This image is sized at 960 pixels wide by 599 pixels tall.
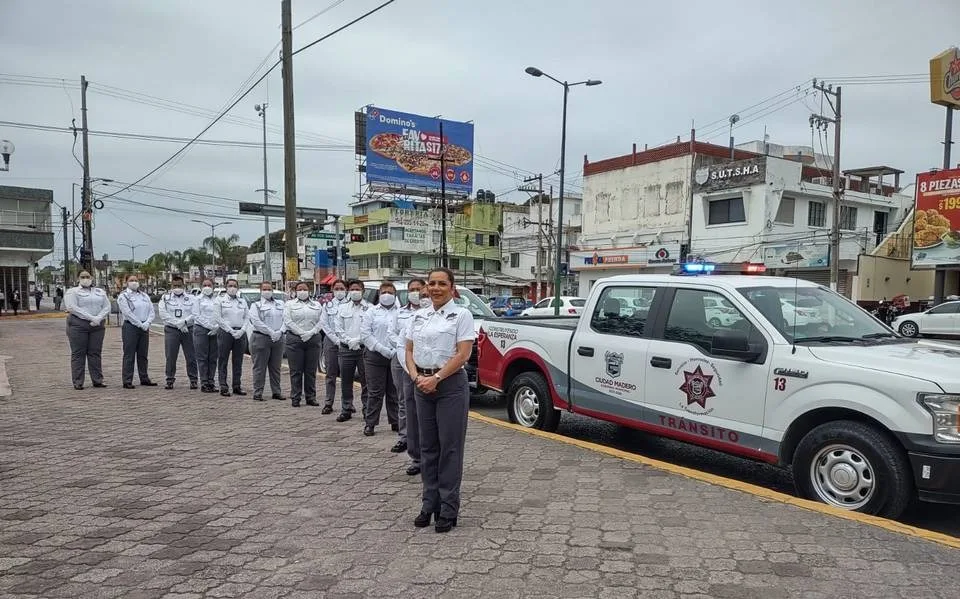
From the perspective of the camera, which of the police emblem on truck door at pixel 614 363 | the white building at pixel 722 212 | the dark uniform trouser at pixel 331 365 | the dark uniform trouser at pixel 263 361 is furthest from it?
the white building at pixel 722 212

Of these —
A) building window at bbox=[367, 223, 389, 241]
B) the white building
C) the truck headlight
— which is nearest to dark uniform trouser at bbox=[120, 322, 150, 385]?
the truck headlight

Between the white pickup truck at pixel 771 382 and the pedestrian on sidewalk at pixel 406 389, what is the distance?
1.50 meters

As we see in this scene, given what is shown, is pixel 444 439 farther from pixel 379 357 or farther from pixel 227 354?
pixel 227 354

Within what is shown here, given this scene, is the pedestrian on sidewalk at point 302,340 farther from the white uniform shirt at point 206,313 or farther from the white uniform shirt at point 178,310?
the white uniform shirt at point 178,310

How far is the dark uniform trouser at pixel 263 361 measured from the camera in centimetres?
893

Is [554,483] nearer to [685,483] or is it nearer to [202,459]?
[685,483]

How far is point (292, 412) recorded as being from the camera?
7.91 meters

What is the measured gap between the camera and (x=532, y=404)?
6.90m

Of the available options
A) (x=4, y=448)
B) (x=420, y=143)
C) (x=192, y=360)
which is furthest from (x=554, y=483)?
(x=420, y=143)

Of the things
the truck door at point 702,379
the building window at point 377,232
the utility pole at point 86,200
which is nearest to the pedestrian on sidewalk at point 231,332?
the truck door at point 702,379

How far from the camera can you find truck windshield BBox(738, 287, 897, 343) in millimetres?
4883

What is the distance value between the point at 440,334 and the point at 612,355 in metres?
2.46

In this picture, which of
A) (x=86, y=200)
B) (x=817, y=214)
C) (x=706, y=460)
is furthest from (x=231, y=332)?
(x=817, y=214)

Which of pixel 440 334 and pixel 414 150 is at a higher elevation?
pixel 414 150
